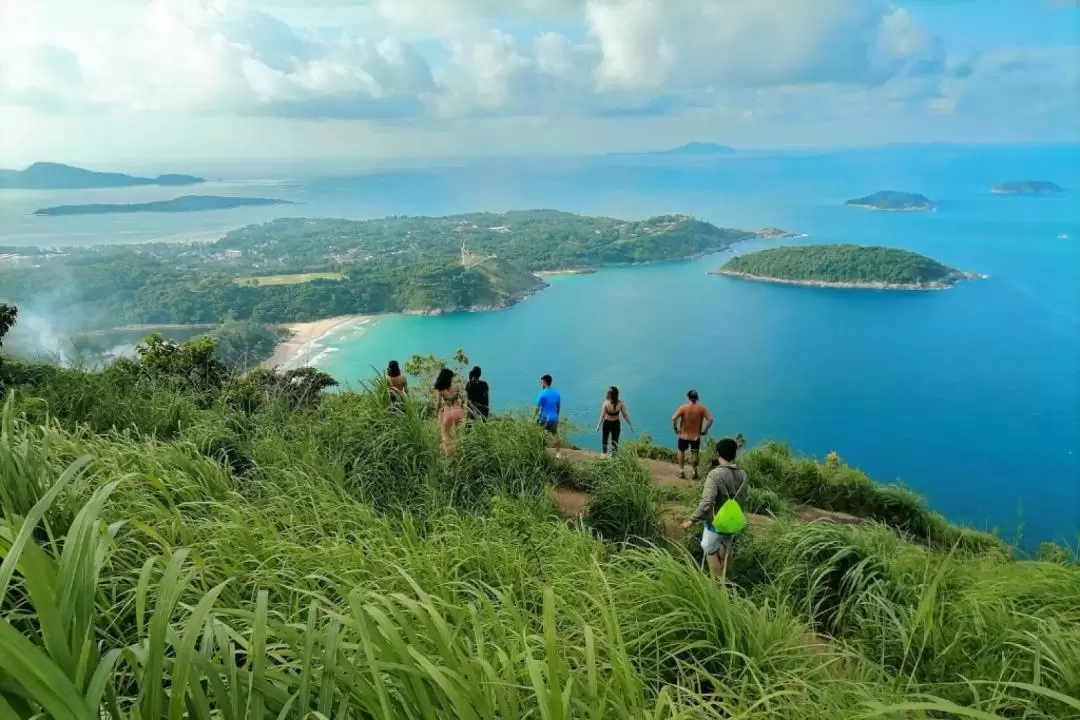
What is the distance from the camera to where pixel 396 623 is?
1551 mm

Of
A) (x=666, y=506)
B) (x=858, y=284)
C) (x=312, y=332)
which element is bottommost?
(x=312, y=332)

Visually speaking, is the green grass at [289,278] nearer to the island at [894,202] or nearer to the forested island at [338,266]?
the forested island at [338,266]

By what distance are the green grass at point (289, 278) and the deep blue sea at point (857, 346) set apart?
266 inches

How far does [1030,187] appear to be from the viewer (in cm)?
7256

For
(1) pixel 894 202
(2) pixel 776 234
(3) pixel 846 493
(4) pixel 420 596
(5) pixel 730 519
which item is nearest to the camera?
(4) pixel 420 596

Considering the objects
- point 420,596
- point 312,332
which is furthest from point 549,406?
point 312,332

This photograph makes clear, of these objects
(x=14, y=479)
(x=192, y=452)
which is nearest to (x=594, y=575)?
(x=14, y=479)

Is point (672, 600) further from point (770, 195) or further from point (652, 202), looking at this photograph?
point (770, 195)

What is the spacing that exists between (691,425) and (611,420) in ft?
2.24

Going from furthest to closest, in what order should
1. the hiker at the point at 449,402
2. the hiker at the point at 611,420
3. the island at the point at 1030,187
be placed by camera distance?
the island at the point at 1030,187
the hiker at the point at 611,420
the hiker at the point at 449,402

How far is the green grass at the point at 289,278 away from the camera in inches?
1536

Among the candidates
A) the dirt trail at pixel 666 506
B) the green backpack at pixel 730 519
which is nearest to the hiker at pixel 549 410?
the dirt trail at pixel 666 506

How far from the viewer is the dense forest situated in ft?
150

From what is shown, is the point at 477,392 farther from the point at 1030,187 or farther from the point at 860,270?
the point at 1030,187
